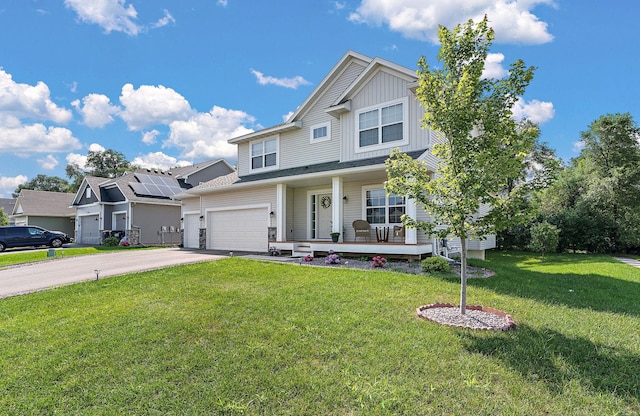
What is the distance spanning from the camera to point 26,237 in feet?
65.7

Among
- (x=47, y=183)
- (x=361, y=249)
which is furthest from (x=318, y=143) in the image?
(x=47, y=183)

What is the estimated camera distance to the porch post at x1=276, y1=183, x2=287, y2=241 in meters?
13.5

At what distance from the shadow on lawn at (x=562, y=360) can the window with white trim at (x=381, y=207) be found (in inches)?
303

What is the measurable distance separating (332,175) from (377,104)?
10.8 feet

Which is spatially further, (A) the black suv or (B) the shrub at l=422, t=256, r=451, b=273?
(A) the black suv

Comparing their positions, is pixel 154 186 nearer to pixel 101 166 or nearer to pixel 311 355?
pixel 311 355

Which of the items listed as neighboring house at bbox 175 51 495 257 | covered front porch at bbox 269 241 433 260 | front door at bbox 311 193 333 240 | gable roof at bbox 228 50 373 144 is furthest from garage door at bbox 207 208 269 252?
gable roof at bbox 228 50 373 144

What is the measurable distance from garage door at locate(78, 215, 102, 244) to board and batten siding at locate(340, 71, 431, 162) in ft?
71.1

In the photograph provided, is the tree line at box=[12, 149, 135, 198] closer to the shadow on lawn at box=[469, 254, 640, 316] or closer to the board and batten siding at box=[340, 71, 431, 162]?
the board and batten siding at box=[340, 71, 431, 162]

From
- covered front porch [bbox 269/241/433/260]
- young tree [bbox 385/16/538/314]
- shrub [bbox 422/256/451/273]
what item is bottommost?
shrub [bbox 422/256/451/273]

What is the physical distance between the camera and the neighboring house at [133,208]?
22859mm

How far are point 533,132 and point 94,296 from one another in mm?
8347

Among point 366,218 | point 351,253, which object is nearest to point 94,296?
point 351,253

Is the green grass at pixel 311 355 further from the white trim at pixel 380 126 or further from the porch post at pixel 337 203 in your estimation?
the white trim at pixel 380 126
